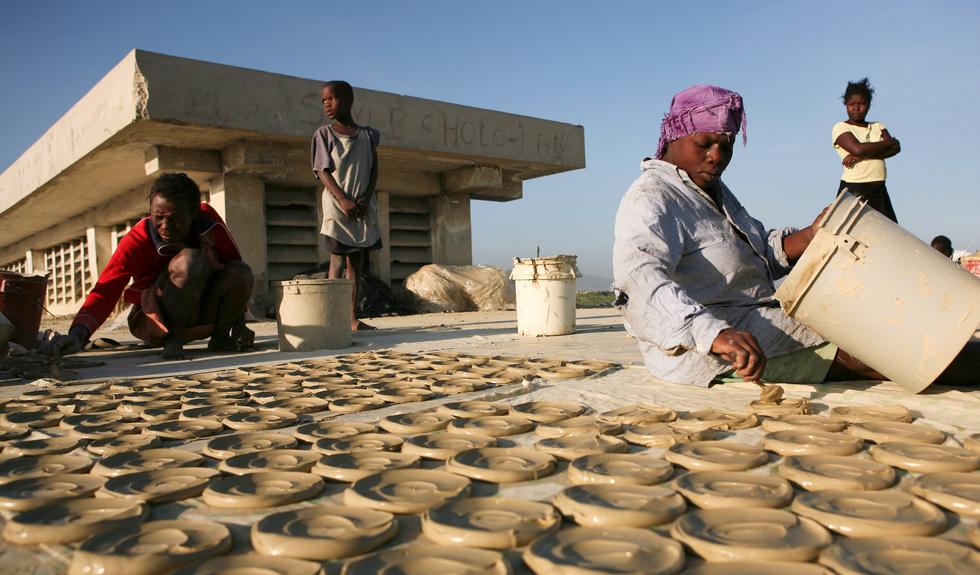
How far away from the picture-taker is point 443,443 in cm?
153

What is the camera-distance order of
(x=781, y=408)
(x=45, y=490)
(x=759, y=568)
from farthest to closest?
(x=781, y=408) < (x=45, y=490) < (x=759, y=568)

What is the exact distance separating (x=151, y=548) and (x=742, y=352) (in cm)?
137

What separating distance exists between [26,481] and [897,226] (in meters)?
2.27

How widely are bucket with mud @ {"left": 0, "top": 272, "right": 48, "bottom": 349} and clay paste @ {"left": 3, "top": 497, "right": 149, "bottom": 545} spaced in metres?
3.59

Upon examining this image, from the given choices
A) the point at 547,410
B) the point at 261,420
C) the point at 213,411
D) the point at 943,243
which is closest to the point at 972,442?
the point at 547,410

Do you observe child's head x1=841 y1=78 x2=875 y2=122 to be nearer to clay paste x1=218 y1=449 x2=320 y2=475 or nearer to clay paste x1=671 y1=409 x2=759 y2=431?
clay paste x1=671 y1=409 x2=759 y2=431

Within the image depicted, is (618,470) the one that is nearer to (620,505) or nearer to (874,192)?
(620,505)

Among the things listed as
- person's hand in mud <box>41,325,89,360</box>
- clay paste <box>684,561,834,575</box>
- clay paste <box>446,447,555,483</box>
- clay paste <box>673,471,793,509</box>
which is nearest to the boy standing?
person's hand in mud <box>41,325,89,360</box>

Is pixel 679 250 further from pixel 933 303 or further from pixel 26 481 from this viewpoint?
pixel 26 481

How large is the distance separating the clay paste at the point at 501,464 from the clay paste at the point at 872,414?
2.75ft

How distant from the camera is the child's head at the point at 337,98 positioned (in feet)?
15.3

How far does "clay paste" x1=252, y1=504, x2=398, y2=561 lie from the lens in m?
0.95

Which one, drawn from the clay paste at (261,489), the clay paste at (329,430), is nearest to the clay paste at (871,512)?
the clay paste at (261,489)

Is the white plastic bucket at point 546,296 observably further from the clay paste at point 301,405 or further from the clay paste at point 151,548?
the clay paste at point 151,548
